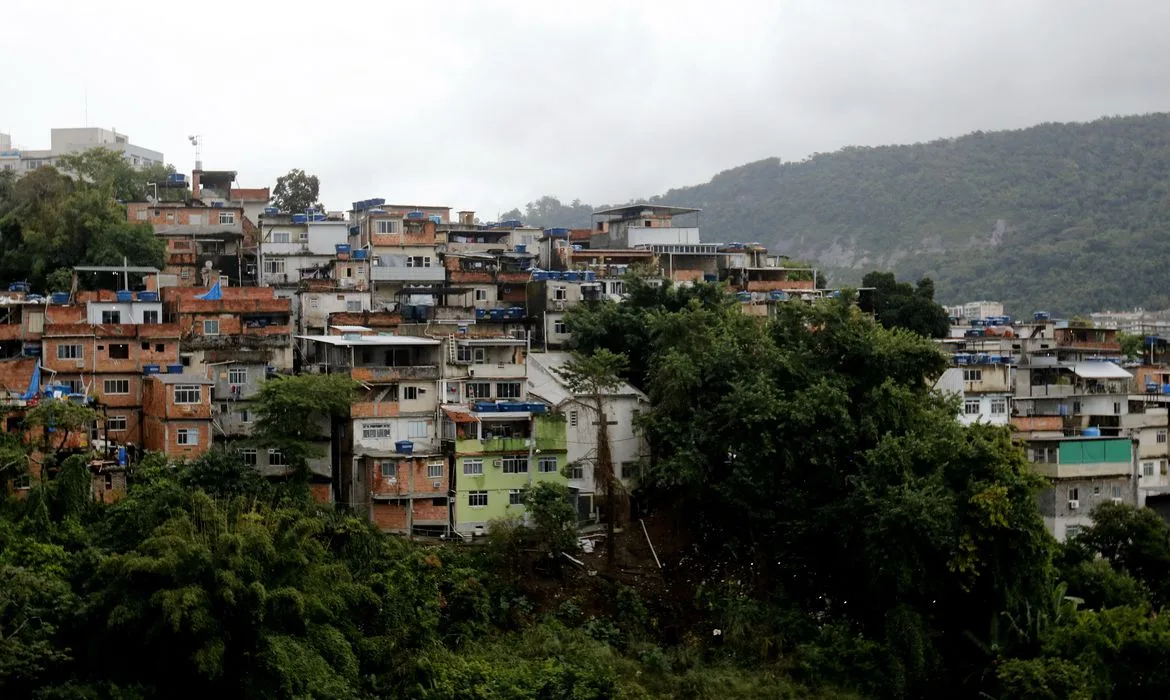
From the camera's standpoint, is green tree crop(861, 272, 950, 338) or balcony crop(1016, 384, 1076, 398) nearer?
balcony crop(1016, 384, 1076, 398)

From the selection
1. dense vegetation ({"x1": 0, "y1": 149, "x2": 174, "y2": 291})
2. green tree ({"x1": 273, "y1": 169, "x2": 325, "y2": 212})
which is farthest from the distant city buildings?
dense vegetation ({"x1": 0, "y1": 149, "x2": 174, "y2": 291})

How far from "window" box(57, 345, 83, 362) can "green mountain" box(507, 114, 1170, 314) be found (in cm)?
5276

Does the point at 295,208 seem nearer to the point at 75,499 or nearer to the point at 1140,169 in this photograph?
the point at 75,499

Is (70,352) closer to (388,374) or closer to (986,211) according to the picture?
(388,374)

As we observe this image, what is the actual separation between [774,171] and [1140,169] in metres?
26.4

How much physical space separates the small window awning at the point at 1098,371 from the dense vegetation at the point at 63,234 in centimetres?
2150

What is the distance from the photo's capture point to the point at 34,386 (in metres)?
25.2

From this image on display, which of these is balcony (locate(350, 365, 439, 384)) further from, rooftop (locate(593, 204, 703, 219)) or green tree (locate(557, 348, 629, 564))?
rooftop (locate(593, 204, 703, 219))

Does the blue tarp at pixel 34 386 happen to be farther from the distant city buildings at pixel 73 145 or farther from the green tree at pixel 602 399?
the distant city buildings at pixel 73 145

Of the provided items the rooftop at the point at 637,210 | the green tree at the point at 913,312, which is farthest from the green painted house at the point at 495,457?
the rooftop at the point at 637,210

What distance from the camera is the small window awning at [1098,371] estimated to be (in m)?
34.1

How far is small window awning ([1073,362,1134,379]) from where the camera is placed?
112 feet

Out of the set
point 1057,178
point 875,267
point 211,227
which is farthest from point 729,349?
point 1057,178

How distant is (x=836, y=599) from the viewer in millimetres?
25812
